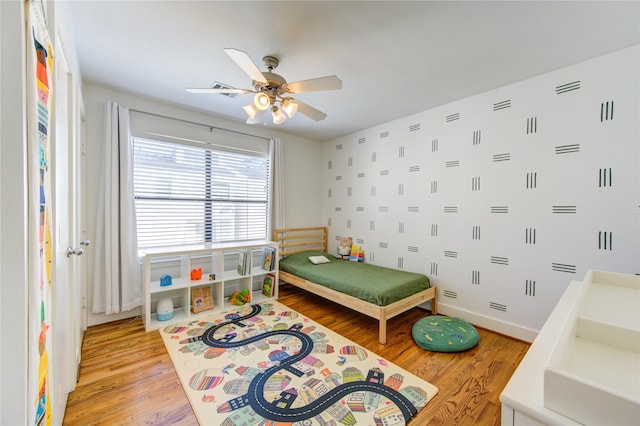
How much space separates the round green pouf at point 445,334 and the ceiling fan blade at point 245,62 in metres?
2.58

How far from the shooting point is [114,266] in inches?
106

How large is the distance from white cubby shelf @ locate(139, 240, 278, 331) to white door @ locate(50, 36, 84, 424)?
3.01ft

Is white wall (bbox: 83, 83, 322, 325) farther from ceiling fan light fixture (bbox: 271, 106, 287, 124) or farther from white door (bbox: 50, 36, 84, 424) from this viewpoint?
ceiling fan light fixture (bbox: 271, 106, 287, 124)

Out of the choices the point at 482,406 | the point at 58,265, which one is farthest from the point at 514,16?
the point at 58,265

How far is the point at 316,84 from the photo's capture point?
1.87 m

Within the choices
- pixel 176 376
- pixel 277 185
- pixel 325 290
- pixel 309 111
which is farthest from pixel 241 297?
pixel 309 111

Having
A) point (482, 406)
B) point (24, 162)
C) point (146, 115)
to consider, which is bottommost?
point (482, 406)

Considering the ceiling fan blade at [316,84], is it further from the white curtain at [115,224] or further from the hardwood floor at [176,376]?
the hardwood floor at [176,376]

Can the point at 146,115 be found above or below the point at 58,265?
above

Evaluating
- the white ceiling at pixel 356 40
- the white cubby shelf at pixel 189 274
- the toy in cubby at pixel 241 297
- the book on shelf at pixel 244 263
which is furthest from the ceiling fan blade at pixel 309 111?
the toy in cubby at pixel 241 297

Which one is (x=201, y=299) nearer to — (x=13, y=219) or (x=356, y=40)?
(x=13, y=219)

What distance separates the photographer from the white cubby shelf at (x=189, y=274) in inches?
107

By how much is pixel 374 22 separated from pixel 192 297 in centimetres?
320

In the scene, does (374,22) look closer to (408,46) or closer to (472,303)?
(408,46)
